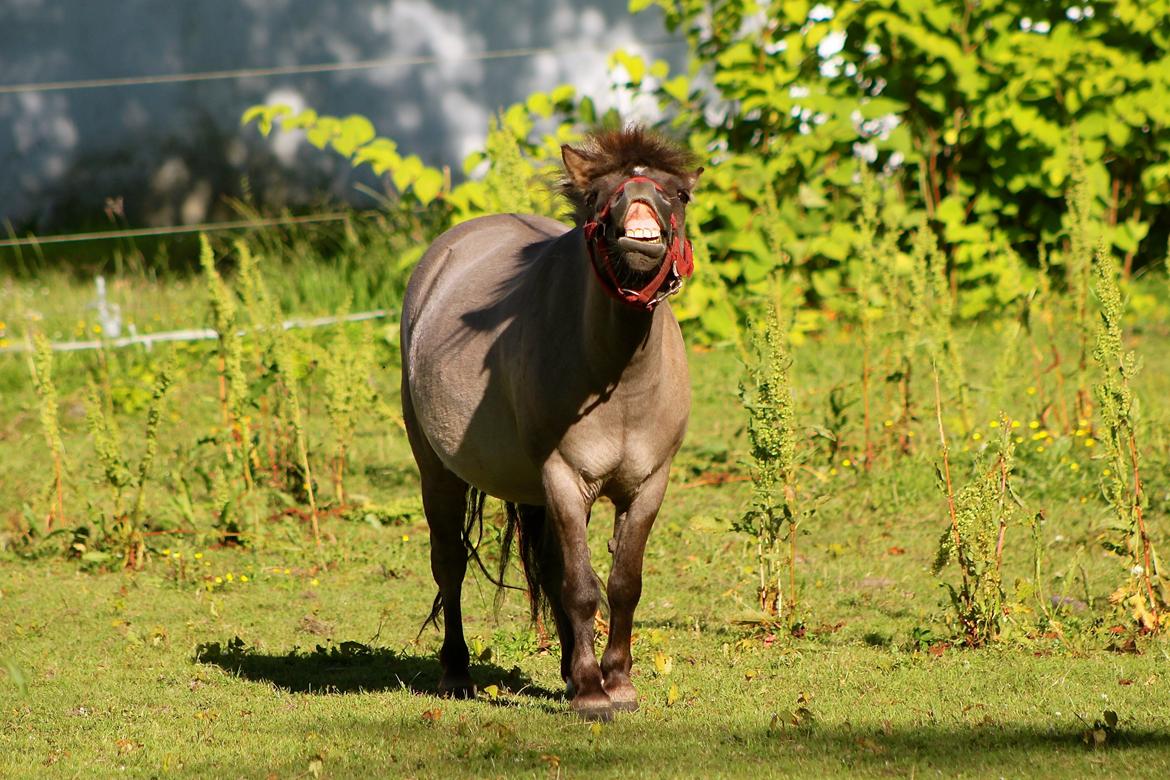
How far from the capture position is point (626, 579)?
16.5ft

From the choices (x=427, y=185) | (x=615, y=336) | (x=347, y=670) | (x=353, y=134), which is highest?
(x=353, y=134)

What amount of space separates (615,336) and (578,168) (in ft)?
1.86

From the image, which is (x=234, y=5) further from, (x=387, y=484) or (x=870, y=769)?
(x=870, y=769)

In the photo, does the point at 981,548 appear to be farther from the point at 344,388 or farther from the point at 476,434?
the point at 344,388

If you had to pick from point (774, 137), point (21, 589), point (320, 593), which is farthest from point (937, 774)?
point (774, 137)

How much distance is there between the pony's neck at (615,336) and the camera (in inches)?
189

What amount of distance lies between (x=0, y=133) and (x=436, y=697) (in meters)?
9.17

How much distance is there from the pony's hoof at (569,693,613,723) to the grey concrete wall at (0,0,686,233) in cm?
860

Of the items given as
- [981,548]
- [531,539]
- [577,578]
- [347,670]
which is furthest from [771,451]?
[347,670]

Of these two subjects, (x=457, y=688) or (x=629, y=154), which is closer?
(x=629, y=154)

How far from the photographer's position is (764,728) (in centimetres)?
470

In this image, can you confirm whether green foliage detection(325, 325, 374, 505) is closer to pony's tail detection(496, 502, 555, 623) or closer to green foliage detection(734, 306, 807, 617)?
pony's tail detection(496, 502, 555, 623)

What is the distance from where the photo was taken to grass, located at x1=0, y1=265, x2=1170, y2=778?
4469 mm

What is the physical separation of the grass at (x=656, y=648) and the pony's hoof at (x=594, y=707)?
0.07 m
